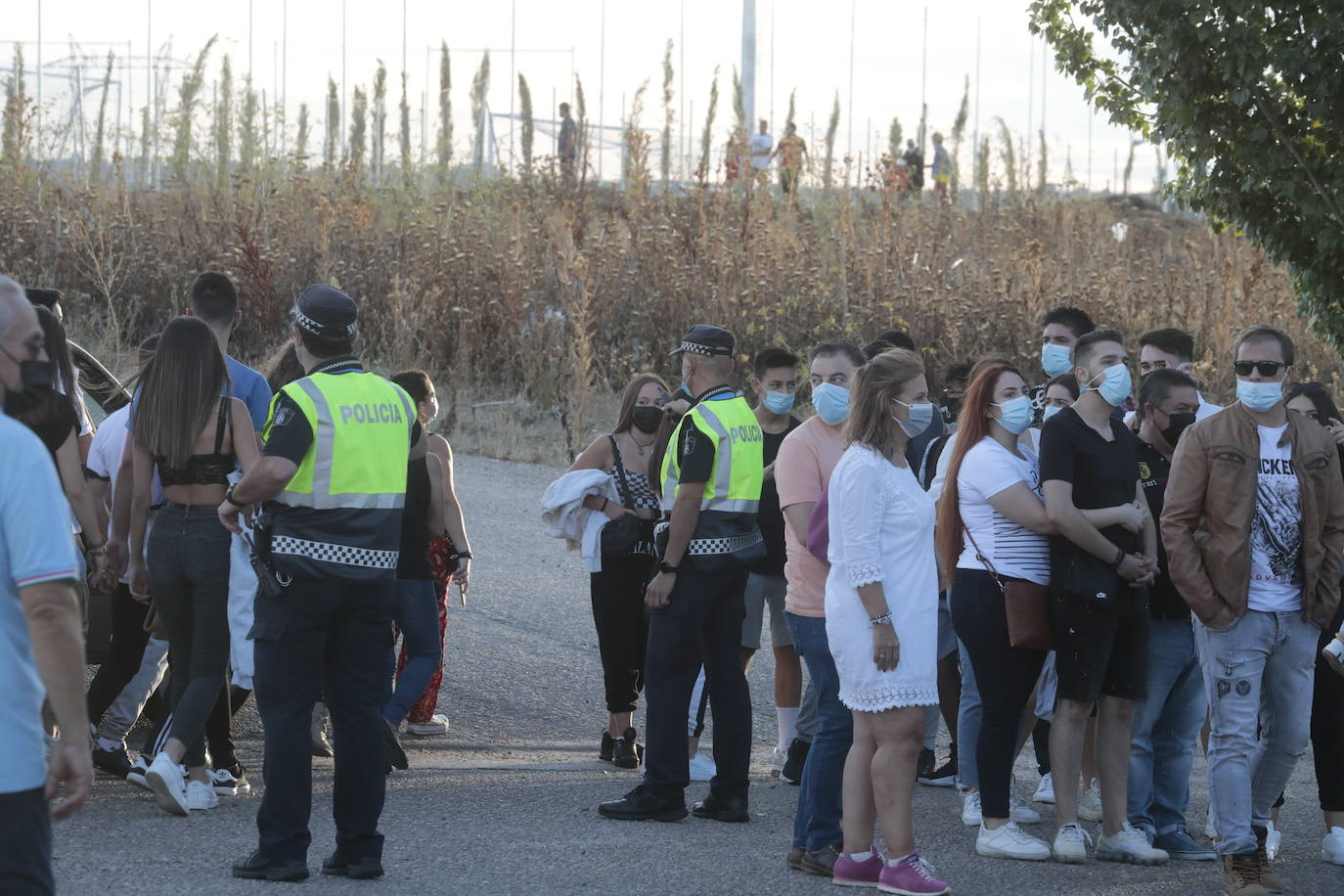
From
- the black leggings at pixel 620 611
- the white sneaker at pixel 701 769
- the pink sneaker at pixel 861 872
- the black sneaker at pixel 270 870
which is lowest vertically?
the white sneaker at pixel 701 769

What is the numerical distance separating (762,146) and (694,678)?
1902 cm

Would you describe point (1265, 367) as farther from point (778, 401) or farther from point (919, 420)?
point (778, 401)

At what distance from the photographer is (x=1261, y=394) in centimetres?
590

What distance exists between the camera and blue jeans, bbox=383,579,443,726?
24.1ft

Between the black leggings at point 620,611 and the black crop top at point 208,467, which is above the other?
the black crop top at point 208,467

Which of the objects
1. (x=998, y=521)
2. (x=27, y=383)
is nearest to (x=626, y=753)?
(x=998, y=521)

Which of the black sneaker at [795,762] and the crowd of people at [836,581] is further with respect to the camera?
the black sneaker at [795,762]

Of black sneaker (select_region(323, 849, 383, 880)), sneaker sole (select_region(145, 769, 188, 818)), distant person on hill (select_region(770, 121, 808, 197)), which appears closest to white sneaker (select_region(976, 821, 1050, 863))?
black sneaker (select_region(323, 849, 383, 880))

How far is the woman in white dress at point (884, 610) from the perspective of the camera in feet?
17.6

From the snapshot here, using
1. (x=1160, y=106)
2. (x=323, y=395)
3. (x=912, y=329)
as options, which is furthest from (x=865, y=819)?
(x=912, y=329)

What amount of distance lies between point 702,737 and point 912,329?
9210 mm

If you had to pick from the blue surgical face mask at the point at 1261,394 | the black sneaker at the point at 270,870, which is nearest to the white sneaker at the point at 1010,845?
the blue surgical face mask at the point at 1261,394

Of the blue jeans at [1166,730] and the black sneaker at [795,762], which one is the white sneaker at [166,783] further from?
the blue jeans at [1166,730]

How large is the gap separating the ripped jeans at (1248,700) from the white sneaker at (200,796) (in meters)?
3.97
